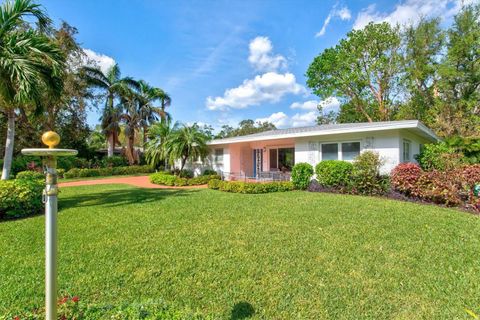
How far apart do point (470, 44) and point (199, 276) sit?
92.9 feet

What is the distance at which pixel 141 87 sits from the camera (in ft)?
92.6

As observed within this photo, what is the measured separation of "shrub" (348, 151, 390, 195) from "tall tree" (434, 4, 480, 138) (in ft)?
45.9

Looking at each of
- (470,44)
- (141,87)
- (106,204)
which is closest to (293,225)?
(106,204)

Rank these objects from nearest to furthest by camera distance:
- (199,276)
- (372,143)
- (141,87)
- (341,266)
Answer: (199,276) → (341,266) → (372,143) → (141,87)

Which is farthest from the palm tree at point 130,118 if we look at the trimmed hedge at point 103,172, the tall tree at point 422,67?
the tall tree at point 422,67

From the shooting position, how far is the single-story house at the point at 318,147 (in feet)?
34.6

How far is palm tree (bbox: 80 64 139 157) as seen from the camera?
25.3 metres

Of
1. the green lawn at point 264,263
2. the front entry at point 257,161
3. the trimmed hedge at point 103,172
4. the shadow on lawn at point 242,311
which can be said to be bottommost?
the shadow on lawn at point 242,311

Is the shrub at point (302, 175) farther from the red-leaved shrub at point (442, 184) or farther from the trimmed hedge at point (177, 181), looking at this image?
the trimmed hedge at point (177, 181)

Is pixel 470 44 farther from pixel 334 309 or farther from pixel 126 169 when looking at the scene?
pixel 126 169

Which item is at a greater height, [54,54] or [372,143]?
[54,54]

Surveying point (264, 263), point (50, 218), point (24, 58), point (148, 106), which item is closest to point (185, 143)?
point (24, 58)

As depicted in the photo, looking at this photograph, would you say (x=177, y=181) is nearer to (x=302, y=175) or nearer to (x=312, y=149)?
(x=302, y=175)

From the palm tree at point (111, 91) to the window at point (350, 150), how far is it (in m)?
23.1
